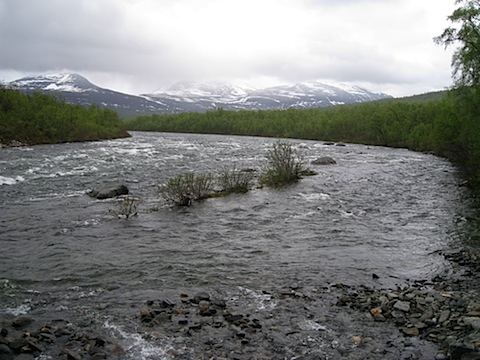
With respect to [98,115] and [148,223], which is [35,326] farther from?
[98,115]

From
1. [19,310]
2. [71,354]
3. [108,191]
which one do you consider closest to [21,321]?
[19,310]

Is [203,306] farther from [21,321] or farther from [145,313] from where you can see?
[21,321]

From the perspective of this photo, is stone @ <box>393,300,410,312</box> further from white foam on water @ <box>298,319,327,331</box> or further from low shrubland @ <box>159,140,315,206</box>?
low shrubland @ <box>159,140,315,206</box>

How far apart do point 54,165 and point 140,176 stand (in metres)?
11.1

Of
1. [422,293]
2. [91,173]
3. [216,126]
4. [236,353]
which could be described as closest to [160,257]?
[236,353]

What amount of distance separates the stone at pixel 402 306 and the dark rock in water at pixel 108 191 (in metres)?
21.0

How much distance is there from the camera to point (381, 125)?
90.4 metres

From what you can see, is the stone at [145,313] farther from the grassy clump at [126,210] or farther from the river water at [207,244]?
the grassy clump at [126,210]

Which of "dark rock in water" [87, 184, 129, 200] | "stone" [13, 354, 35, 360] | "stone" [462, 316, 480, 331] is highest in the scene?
"dark rock in water" [87, 184, 129, 200]

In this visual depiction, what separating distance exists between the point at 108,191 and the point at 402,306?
2154 cm

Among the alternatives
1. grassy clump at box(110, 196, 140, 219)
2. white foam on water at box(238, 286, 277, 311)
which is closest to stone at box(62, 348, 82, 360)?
white foam on water at box(238, 286, 277, 311)

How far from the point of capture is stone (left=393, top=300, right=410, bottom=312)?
1151cm

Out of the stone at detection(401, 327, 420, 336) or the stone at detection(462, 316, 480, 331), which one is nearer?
the stone at detection(462, 316, 480, 331)

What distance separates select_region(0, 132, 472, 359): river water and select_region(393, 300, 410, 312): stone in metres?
1.24
